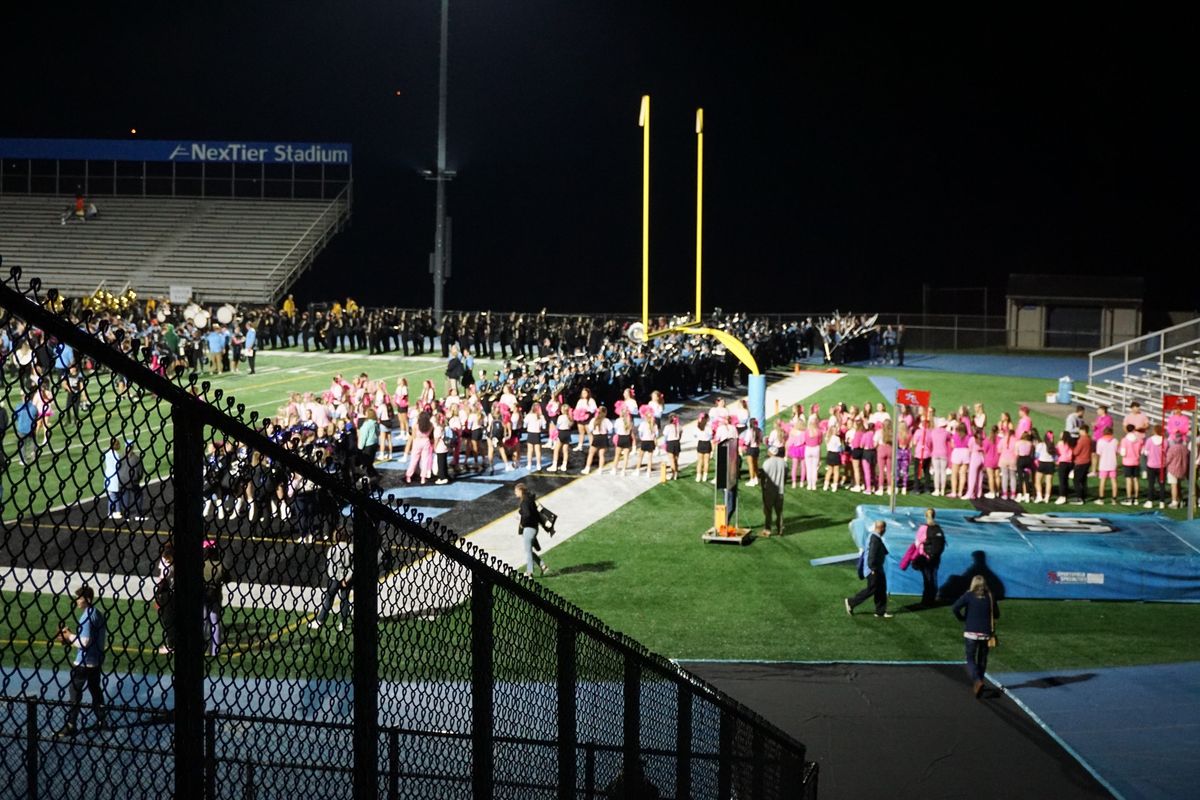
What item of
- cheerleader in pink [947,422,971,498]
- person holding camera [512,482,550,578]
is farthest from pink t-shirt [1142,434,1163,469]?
person holding camera [512,482,550,578]

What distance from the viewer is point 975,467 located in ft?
72.6

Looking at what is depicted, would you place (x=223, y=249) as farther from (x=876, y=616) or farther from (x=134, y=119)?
(x=876, y=616)

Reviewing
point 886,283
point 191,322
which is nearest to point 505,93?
point 886,283

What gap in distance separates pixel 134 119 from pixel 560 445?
43.9 meters

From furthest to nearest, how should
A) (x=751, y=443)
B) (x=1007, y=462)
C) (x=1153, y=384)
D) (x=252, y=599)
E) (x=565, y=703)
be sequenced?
(x=1153, y=384) → (x=751, y=443) → (x=1007, y=462) → (x=565, y=703) → (x=252, y=599)

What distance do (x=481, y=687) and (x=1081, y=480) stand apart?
20.4 m

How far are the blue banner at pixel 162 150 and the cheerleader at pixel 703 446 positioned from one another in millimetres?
38060

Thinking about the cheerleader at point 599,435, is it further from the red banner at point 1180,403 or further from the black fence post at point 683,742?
the black fence post at point 683,742

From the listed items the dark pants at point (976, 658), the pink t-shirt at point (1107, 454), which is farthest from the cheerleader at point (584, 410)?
the dark pants at point (976, 658)

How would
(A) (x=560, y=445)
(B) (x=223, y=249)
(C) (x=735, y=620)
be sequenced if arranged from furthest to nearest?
(B) (x=223, y=249), (A) (x=560, y=445), (C) (x=735, y=620)

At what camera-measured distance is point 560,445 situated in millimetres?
24516

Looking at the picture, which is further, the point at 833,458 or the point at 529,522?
the point at 833,458

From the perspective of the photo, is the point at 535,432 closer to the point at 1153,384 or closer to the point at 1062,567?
the point at 1062,567

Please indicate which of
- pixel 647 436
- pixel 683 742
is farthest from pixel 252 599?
pixel 647 436
